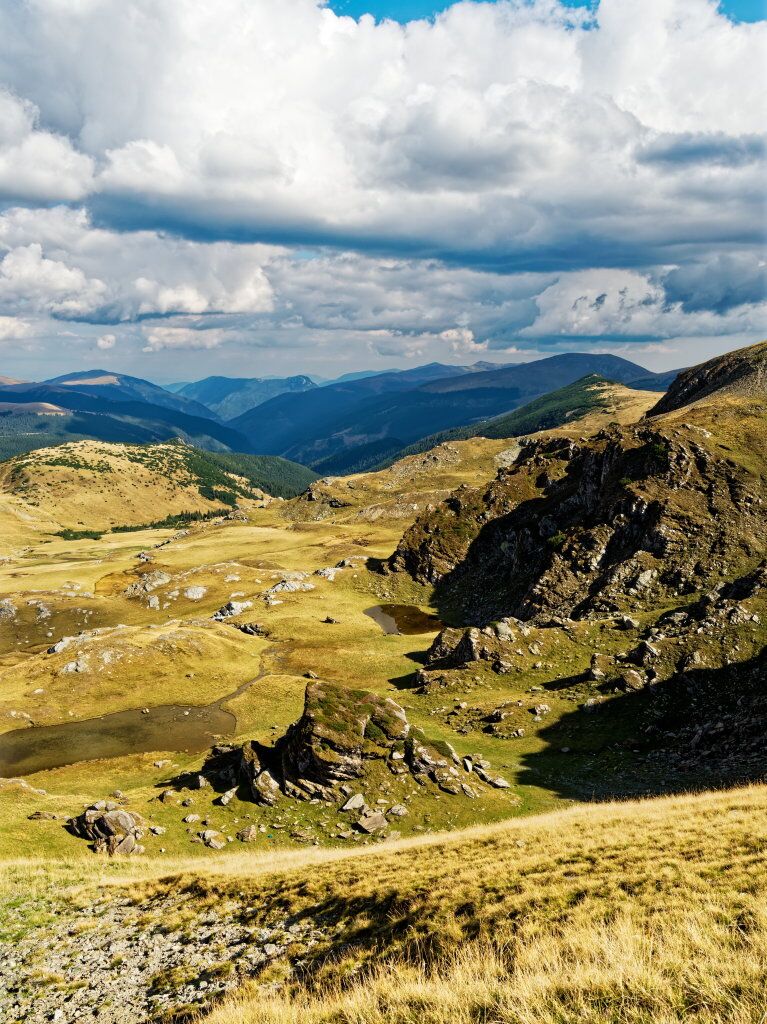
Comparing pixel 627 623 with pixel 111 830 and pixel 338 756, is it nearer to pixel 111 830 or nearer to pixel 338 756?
pixel 338 756

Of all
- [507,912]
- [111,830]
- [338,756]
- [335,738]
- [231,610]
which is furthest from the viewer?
[231,610]

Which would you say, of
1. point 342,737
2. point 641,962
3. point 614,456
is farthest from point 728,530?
point 641,962

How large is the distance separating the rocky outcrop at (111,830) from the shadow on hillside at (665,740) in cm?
3218

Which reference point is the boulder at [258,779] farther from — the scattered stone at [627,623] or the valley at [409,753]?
the scattered stone at [627,623]

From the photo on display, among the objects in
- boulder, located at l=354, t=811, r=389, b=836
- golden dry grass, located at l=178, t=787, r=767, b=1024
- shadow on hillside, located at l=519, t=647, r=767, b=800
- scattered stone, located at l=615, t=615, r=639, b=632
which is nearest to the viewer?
golden dry grass, located at l=178, t=787, r=767, b=1024

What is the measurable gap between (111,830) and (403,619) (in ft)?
284

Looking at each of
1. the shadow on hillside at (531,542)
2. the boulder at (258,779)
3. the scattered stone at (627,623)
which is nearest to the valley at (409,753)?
the boulder at (258,779)

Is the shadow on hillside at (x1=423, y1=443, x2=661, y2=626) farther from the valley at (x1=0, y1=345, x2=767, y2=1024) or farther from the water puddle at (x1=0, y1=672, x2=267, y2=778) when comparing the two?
the water puddle at (x1=0, y1=672, x2=267, y2=778)

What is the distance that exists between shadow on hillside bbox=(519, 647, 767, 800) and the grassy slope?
14.7m

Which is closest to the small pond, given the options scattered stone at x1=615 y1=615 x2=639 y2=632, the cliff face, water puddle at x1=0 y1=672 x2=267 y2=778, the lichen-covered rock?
water puddle at x1=0 y1=672 x2=267 y2=778

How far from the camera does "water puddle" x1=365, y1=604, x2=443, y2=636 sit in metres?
116

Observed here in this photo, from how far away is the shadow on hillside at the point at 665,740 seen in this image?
4559 cm

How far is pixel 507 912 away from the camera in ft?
60.5

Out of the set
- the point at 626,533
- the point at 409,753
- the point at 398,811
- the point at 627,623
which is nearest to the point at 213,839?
the point at 398,811
